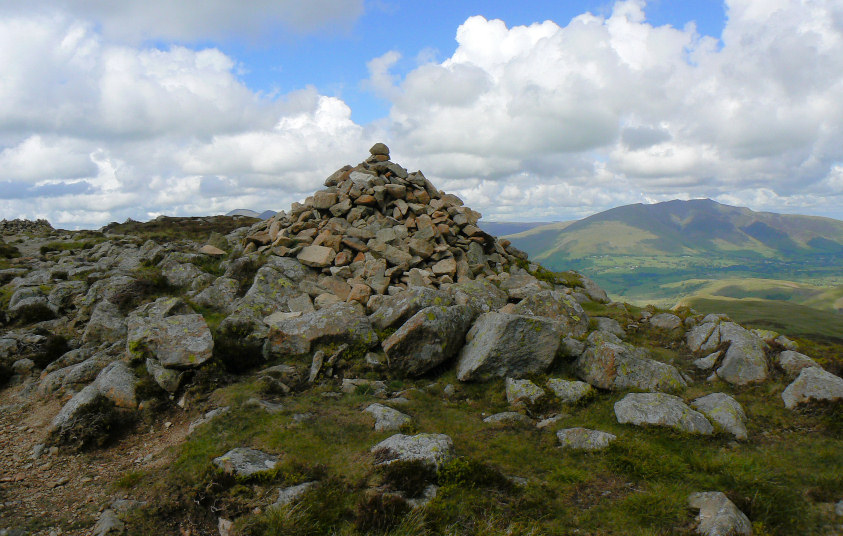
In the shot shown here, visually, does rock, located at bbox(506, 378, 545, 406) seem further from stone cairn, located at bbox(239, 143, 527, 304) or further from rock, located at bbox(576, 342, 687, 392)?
stone cairn, located at bbox(239, 143, 527, 304)

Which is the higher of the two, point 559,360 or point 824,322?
point 559,360

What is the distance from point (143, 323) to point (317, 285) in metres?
8.07

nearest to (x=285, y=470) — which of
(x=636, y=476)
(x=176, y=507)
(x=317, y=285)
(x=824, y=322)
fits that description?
(x=176, y=507)

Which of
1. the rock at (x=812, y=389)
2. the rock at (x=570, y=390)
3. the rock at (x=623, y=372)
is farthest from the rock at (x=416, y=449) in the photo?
the rock at (x=812, y=389)

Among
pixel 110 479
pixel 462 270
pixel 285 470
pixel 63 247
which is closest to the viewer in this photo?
pixel 285 470

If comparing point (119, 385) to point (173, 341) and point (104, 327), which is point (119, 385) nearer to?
point (173, 341)

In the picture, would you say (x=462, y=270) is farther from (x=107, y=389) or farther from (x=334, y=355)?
(x=107, y=389)

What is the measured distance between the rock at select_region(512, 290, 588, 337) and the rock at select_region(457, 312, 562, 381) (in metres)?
3.07

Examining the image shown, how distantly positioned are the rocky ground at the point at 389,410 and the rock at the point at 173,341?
0.07 meters

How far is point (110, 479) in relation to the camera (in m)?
10.1

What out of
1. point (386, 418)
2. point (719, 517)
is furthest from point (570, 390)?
point (386, 418)

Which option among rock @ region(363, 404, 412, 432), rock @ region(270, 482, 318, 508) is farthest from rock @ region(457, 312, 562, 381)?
rock @ region(270, 482, 318, 508)

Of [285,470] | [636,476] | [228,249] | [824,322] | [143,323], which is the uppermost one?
[228,249]

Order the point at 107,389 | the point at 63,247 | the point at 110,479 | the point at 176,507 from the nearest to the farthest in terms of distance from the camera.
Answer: the point at 176,507
the point at 110,479
the point at 107,389
the point at 63,247
